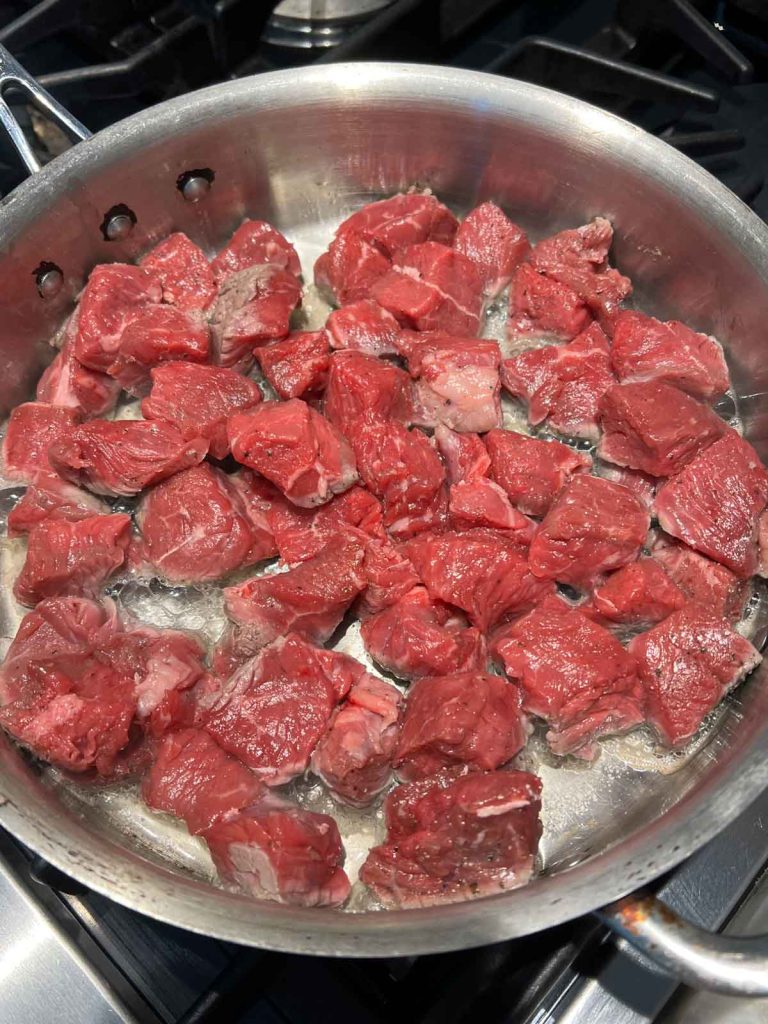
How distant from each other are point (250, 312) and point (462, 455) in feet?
2.98

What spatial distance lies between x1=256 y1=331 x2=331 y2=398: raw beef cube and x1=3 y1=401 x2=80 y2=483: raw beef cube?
2.31ft

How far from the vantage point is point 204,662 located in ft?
7.80

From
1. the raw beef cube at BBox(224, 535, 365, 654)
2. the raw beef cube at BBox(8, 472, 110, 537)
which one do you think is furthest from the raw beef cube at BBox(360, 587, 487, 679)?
the raw beef cube at BBox(8, 472, 110, 537)

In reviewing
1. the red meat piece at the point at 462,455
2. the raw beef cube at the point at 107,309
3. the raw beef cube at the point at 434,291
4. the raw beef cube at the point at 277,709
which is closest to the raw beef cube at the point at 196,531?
the raw beef cube at the point at 277,709

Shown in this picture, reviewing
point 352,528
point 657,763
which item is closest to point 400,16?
point 352,528

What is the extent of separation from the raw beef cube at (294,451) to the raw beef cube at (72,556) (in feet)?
1.50

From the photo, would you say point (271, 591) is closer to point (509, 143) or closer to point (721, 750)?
point (721, 750)

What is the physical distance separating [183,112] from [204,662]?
1.91 meters

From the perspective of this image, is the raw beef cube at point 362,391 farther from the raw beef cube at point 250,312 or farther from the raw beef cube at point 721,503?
the raw beef cube at point 721,503

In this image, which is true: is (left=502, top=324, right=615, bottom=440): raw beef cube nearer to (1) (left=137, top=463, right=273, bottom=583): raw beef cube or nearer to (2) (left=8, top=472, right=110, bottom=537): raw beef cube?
(1) (left=137, top=463, right=273, bottom=583): raw beef cube

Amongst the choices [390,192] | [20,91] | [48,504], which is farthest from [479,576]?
[20,91]

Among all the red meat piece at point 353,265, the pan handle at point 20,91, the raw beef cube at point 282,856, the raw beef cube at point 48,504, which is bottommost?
the raw beef cube at point 282,856

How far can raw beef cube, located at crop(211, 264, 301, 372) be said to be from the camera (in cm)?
270

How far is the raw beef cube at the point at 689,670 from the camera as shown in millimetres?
2188
